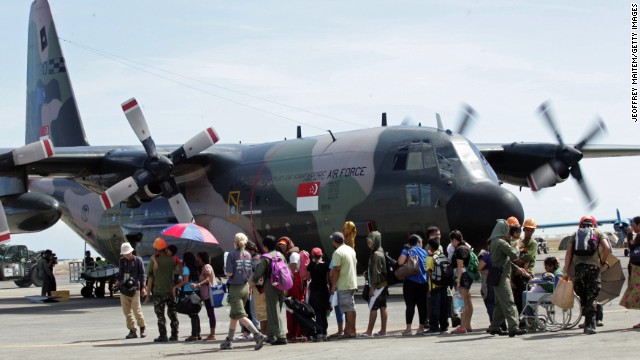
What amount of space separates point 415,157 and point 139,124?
8370mm

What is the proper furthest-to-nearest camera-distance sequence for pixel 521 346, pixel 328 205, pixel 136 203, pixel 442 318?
1. pixel 136 203
2. pixel 328 205
3. pixel 442 318
4. pixel 521 346

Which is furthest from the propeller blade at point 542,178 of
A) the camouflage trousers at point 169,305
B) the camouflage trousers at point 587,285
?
the camouflage trousers at point 169,305

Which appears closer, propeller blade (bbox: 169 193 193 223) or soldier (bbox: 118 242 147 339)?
soldier (bbox: 118 242 147 339)

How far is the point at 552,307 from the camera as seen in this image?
44.9 ft

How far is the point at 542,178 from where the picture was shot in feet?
91.0

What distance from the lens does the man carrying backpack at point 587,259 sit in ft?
42.8

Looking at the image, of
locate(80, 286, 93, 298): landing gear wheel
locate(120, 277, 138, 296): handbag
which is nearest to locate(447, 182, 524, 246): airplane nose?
locate(120, 277, 138, 296): handbag

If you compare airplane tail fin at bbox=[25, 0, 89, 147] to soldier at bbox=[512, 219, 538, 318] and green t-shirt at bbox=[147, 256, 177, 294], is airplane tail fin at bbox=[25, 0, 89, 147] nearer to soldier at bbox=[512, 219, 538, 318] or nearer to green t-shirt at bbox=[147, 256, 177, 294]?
green t-shirt at bbox=[147, 256, 177, 294]

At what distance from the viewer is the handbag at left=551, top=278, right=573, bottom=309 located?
1301 centimetres

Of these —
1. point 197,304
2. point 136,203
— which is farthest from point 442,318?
point 136,203

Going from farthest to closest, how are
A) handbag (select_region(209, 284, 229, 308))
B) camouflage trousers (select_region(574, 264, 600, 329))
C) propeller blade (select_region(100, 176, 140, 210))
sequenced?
propeller blade (select_region(100, 176, 140, 210)) → handbag (select_region(209, 284, 229, 308)) → camouflage trousers (select_region(574, 264, 600, 329))

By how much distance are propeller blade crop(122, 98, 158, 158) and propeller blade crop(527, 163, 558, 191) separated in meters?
11.6

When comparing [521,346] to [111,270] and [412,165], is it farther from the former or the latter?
[111,270]

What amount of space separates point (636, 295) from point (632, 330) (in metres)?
0.83
